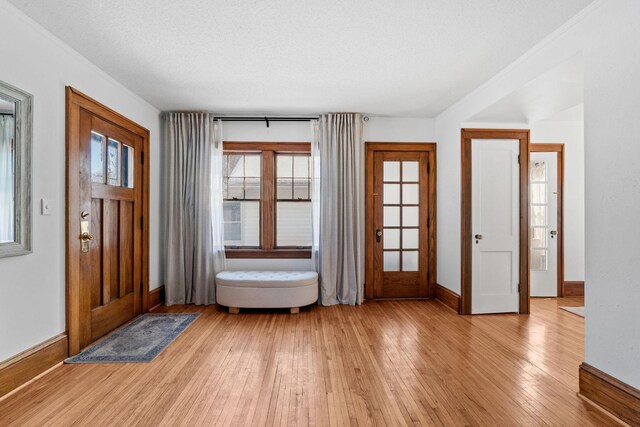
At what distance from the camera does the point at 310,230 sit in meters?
4.95

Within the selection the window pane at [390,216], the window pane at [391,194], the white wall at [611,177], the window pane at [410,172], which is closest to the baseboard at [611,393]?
the white wall at [611,177]

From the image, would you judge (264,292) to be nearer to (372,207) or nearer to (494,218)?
(372,207)

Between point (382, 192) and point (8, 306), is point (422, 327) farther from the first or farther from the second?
point (8, 306)

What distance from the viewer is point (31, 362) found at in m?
2.48

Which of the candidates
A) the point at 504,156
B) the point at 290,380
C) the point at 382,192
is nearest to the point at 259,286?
the point at 290,380

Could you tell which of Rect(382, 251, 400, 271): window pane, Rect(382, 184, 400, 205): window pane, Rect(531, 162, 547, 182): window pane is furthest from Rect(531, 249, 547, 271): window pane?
Rect(382, 184, 400, 205): window pane

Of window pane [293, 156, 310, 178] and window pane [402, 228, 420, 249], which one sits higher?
window pane [293, 156, 310, 178]

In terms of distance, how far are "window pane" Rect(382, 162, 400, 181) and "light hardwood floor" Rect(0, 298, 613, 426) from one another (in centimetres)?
203

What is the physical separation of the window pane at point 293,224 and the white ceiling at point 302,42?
1554 mm

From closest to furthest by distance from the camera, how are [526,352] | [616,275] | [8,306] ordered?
1. [616,275]
2. [8,306]
3. [526,352]

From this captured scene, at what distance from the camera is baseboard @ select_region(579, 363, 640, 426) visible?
1.95 meters

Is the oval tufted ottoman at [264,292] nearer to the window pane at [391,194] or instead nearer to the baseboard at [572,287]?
the window pane at [391,194]

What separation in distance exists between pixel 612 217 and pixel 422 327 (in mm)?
2099

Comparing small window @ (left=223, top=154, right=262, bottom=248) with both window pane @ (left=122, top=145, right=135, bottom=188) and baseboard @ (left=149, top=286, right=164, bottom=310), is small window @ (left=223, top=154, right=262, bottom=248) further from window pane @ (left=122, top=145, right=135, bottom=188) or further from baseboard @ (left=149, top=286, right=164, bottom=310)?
window pane @ (left=122, top=145, right=135, bottom=188)
